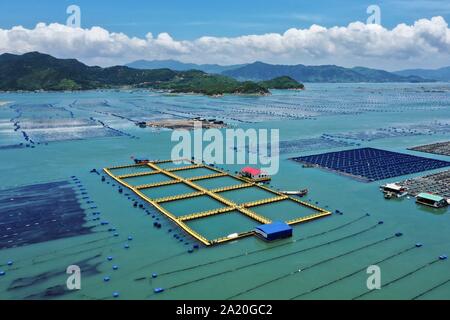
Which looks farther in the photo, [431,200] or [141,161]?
[141,161]

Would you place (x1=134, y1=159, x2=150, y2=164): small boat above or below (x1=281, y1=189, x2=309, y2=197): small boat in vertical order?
above

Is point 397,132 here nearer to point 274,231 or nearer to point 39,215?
point 274,231

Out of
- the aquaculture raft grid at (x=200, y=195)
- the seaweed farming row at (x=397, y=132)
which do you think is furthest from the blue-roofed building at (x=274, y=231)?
the seaweed farming row at (x=397, y=132)

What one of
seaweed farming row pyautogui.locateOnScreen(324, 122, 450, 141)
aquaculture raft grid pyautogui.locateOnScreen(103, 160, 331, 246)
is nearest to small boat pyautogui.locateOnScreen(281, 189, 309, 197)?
aquaculture raft grid pyautogui.locateOnScreen(103, 160, 331, 246)

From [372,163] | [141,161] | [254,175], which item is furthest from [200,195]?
[372,163]

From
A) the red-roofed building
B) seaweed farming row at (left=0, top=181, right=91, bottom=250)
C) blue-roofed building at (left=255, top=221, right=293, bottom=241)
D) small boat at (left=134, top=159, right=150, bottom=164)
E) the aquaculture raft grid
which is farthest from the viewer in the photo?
small boat at (left=134, top=159, right=150, bottom=164)

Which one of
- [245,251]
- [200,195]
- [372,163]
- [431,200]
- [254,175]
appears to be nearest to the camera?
[245,251]

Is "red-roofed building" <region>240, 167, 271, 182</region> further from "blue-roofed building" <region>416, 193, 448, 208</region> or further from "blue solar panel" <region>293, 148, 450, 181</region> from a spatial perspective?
"blue-roofed building" <region>416, 193, 448, 208</region>
